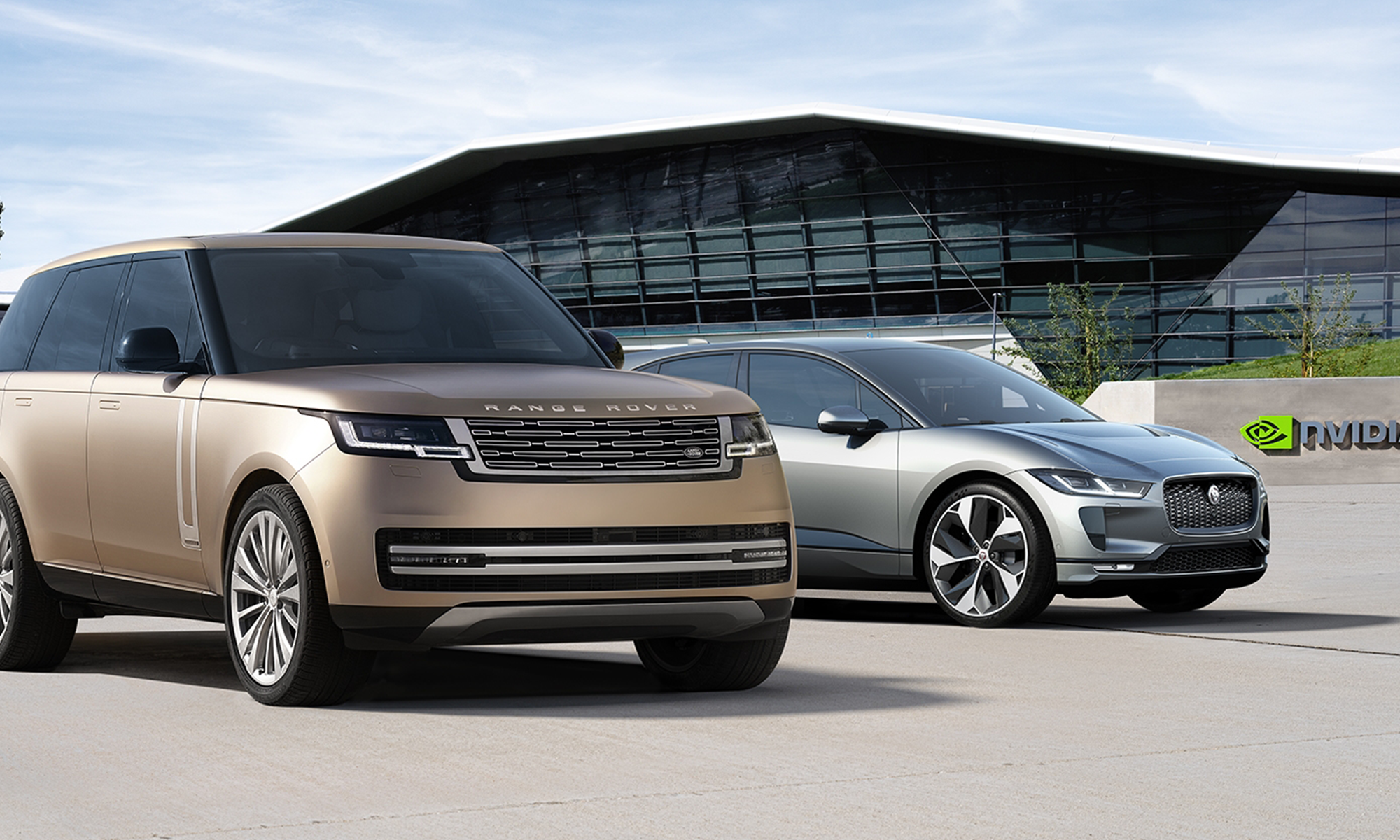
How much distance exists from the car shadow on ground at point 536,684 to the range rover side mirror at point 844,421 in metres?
2.33

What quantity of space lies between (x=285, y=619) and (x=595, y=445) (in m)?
1.33

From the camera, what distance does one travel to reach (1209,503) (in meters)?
9.82

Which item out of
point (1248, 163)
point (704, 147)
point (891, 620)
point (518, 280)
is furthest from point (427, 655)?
point (704, 147)

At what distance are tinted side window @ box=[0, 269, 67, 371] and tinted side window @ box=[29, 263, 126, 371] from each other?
9cm

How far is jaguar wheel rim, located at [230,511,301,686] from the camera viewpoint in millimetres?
6441

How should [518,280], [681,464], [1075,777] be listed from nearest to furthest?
A: [1075,777] < [681,464] < [518,280]

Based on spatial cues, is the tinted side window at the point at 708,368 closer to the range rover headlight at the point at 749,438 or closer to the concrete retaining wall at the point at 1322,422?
the range rover headlight at the point at 749,438

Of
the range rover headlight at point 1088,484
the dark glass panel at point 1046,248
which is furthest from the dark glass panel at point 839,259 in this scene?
the range rover headlight at point 1088,484

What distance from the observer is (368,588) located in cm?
614

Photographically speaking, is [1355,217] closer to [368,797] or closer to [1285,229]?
[1285,229]

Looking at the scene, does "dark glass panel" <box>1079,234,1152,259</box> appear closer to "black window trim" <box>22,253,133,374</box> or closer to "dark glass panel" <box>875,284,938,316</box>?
"dark glass panel" <box>875,284,938,316</box>

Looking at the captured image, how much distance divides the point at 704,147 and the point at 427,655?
2080 inches

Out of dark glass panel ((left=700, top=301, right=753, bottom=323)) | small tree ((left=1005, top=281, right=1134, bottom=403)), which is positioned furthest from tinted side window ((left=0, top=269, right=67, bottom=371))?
dark glass panel ((left=700, top=301, right=753, bottom=323))

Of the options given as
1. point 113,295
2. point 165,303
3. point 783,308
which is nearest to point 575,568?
point 165,303
